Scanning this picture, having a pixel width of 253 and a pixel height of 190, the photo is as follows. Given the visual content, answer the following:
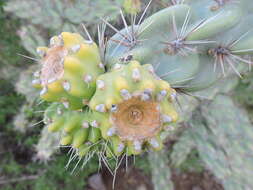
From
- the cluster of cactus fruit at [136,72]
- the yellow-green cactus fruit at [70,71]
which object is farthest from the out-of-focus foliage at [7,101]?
the yellow-green cactus fruit at [70,71]

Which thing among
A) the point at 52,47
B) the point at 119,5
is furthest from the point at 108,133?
the point at 119,5

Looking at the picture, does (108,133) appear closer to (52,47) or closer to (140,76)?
(140,76)

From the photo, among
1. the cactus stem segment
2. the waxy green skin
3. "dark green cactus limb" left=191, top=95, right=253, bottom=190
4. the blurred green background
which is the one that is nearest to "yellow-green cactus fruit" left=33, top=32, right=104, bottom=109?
the waxy green skin

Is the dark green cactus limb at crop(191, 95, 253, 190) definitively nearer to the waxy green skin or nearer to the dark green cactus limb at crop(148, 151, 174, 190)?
the dark green cactus limb at crop(148, 151, 174, 190)

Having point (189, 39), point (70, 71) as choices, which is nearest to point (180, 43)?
point (189, 39)

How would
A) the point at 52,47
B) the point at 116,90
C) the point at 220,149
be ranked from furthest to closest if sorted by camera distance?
the point at 220,149 → the point at 52,47 → the point at 116,90

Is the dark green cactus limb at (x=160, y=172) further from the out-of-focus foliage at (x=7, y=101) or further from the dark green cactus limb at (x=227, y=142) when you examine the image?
the out-of-focus foliage at (x=7, y=101)

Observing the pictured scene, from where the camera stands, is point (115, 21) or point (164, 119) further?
point (115, 21)
